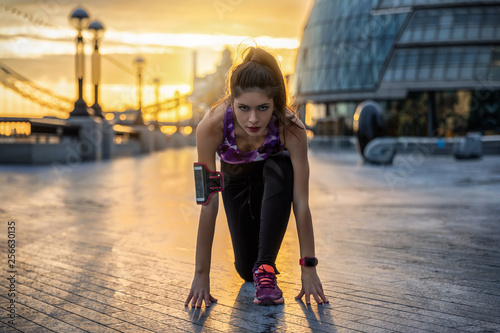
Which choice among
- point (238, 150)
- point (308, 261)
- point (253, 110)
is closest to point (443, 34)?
point (238, 150)

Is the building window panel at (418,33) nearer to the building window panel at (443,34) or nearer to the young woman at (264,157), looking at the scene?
the building window panel at (443,34)

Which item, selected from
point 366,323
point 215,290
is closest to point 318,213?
point 215,290

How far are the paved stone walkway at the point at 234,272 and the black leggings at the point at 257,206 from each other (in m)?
0.23

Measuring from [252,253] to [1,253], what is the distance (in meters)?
2.29

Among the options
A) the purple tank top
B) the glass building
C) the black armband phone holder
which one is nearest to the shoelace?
the black armband phone holder

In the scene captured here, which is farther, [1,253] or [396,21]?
[396,21]

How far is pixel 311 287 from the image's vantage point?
355 centimetres

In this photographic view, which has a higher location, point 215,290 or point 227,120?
point 227,120

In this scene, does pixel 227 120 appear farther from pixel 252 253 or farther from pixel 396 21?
pixel 396 21

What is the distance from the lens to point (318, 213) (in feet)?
26.5

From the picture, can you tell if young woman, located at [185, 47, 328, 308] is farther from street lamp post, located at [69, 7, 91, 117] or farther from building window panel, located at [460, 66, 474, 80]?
building window panel, located at [460, 66, 474, 80]

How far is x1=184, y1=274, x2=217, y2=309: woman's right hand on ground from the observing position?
3476 mm

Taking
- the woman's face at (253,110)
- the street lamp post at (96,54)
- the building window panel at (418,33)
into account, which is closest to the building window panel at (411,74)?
the building window panel at (418,33)

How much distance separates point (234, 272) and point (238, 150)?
1.02m
